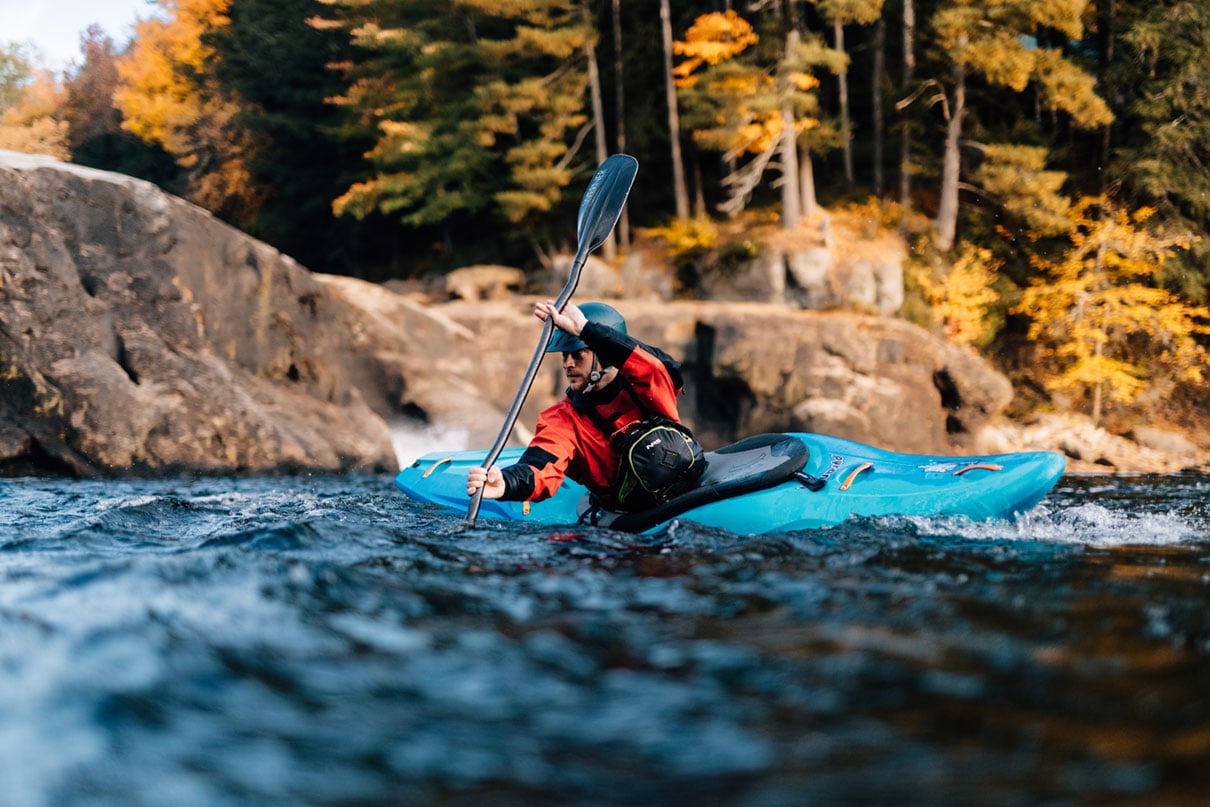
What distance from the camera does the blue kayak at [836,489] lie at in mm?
4035

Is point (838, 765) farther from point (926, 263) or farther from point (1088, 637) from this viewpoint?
point (926, 263)

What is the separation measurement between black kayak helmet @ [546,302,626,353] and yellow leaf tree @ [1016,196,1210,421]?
11.5 metres

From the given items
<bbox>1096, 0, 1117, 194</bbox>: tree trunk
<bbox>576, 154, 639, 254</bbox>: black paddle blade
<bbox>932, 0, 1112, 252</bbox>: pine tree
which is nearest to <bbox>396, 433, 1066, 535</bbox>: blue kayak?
<bbox>576, 154, 639, 254</bbox>: black paddle blade

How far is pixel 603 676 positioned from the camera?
190 cm

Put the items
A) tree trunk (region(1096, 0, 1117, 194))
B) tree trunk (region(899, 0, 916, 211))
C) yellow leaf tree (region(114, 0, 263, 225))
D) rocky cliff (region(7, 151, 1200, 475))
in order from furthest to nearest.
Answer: yellow leaf tree (region(114, 0, 263, 225)) → tree trunk (region(899, 0, 916, 211)) → tree trunk (region(1096, 0, 1117, 194)) → rocky cliff (region(7, 151, 1200, 475))

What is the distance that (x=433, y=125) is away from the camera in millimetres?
16781

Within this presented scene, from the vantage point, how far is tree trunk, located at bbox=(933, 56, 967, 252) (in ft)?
48.3

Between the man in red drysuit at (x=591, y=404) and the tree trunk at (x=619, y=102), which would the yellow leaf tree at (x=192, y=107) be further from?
the man in red drysuit at (x=591, y=404)

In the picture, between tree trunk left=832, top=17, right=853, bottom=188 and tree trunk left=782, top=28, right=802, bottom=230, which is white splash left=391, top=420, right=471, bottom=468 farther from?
tree trunk left=832, top=17, right=853, bottom=188

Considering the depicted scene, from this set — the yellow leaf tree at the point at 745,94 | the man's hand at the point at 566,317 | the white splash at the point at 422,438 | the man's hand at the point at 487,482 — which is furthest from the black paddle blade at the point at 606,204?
the yellow leaf tree at the point at 745,94

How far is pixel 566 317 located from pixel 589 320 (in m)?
0.20

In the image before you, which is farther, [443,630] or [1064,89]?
[1064,89]

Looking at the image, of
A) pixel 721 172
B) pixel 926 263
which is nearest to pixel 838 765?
pixel 926 263

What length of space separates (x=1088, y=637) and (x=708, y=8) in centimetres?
1784
